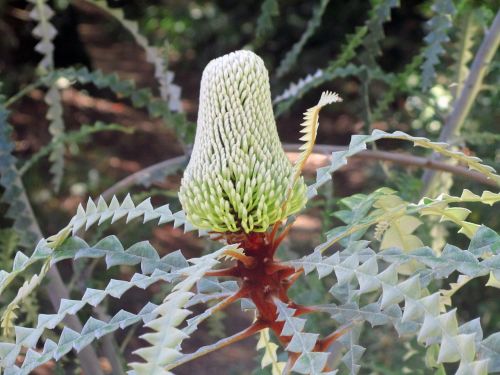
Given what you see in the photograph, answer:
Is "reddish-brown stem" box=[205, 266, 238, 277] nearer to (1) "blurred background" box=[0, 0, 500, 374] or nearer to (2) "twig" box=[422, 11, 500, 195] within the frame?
(2) "twig" box=[422, 11, 500, 195]

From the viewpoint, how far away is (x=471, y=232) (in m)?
0.66

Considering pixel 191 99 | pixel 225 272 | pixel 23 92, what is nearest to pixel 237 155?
pixel 225 272

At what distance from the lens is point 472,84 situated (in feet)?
3.74

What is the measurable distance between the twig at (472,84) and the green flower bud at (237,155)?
57cm

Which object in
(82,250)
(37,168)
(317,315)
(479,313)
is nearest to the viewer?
(82,250)

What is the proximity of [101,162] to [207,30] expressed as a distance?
663mm

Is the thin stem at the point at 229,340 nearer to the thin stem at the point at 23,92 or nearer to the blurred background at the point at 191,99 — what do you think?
the thin stem at the point at 23,92

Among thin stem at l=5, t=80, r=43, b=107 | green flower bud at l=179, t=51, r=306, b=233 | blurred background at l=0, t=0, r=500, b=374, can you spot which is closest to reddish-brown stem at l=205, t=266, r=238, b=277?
green flower bud at l=179, t=51, r=306, b=233

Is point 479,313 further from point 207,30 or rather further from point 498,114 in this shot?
point 207,30

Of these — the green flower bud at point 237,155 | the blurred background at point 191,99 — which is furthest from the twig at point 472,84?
the green flower bud at point 237,155

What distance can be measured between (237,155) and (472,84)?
0.64 meters

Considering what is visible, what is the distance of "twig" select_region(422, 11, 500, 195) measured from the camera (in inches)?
43.6

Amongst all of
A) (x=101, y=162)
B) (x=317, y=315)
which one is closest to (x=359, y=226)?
(x=317, y=315)

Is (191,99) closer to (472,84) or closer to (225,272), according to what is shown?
(472,84)
